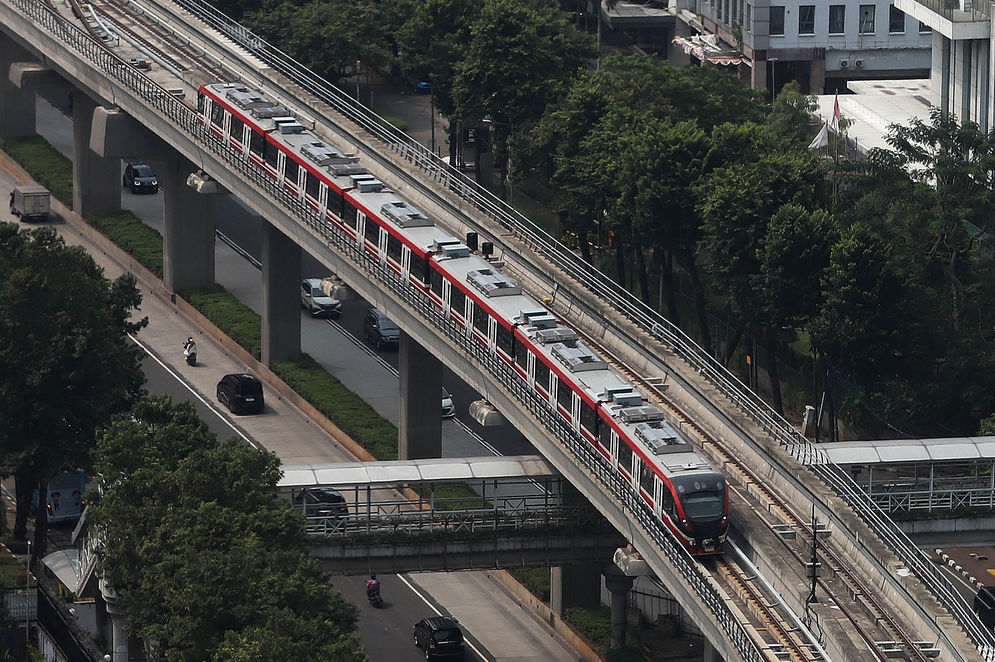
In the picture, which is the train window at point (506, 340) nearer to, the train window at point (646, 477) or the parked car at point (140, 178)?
the train window at point (646, 477)

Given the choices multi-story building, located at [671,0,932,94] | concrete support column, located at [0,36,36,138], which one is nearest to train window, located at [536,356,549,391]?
multi-story building, located at [671,0,932,94]

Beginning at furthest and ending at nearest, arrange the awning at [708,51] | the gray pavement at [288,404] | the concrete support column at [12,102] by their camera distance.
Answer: the awning at [708,51] < the concrete support column at [12,102] < the gray pavement at [288,404]

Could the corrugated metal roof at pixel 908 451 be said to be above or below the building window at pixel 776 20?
below

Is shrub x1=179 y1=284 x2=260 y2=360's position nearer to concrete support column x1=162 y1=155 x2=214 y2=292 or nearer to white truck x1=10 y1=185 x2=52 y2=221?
concrete support column x1=162 y1=155 x2=214 y2=292

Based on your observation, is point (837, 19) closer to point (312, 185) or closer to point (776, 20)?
point (776, 20)

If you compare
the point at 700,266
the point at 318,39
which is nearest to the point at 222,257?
the point at 318,39

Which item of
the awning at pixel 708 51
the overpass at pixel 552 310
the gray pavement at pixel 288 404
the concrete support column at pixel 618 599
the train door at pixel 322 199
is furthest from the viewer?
the awning at pixel 708 51

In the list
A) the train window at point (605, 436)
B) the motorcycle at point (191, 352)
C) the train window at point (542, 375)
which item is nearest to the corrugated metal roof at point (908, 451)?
the train window at point (605, 436)

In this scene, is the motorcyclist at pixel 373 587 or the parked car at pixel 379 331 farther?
the parked car at pixel 379 331
